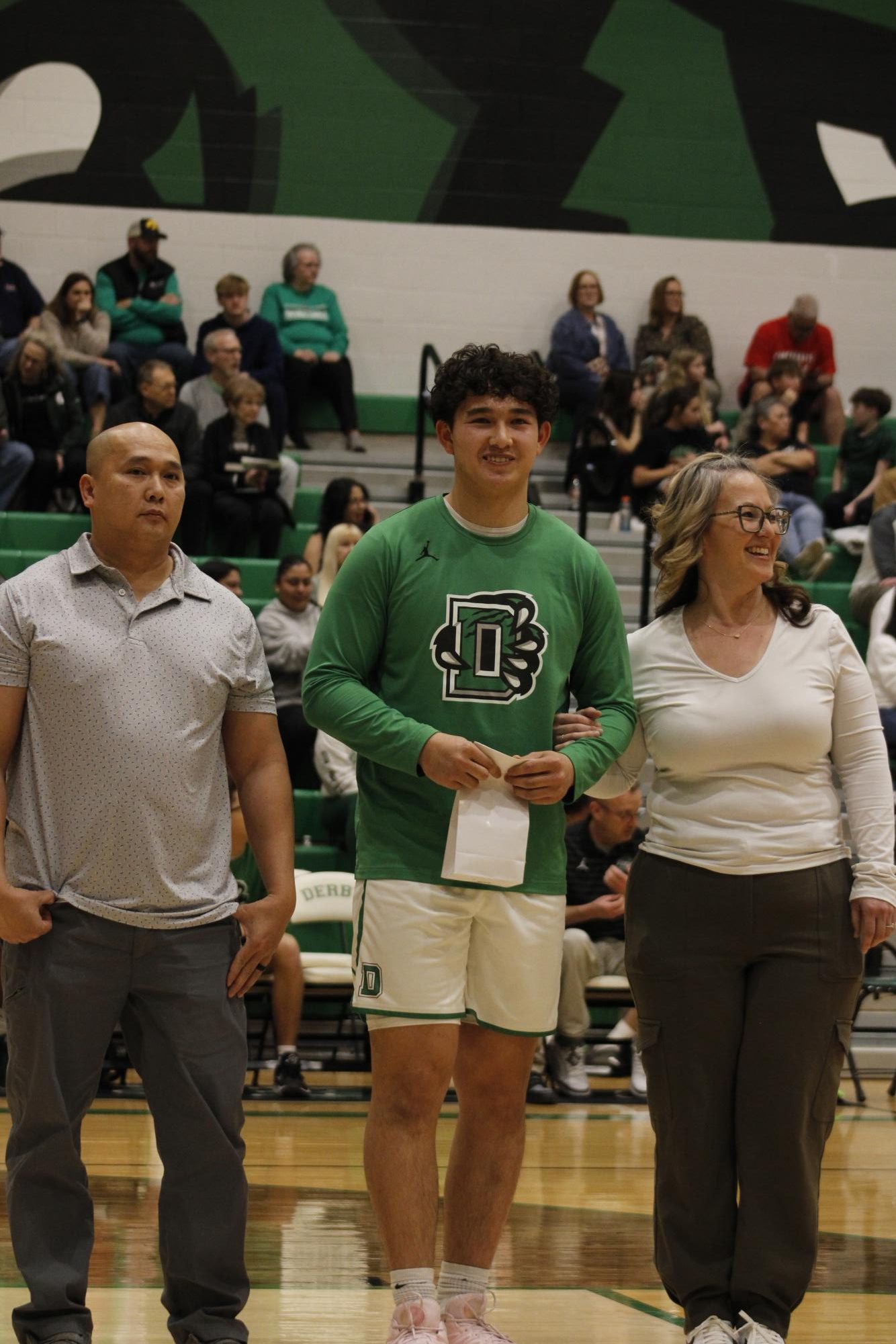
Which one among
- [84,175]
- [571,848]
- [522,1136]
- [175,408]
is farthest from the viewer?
[84,175]

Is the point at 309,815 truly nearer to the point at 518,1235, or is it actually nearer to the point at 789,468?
the point at 518,1235

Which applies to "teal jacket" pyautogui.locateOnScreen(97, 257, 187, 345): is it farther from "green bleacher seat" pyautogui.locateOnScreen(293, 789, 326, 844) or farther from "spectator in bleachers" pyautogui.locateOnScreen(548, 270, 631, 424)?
"green bleacher seat" pyautogui.locateOnScreen(293, 789, 326, 844)

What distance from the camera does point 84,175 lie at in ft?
35.3

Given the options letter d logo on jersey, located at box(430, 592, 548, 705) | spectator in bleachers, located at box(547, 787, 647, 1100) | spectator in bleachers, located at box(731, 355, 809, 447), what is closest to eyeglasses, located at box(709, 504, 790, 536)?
letter d logo on jersey, located at box(430, 592, 548, 705)

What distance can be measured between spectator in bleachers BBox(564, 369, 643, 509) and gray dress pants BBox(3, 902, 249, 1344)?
23.3 ft

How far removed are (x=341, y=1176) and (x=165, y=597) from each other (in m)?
2.28

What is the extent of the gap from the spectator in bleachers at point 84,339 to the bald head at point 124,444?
6.56 meters

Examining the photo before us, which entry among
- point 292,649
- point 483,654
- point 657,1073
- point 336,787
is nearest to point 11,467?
point 292,649

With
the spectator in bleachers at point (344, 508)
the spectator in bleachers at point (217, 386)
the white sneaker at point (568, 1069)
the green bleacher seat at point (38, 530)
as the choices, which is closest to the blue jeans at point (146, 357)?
the spectator in bleachers at point (217, 386)

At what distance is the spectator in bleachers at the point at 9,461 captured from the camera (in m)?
8.73

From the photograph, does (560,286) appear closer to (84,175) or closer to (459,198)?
(459,198)

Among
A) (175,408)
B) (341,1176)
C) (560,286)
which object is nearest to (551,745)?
(341,1176)

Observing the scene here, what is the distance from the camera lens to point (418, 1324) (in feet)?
8.79

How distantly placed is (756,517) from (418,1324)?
1.48 m
